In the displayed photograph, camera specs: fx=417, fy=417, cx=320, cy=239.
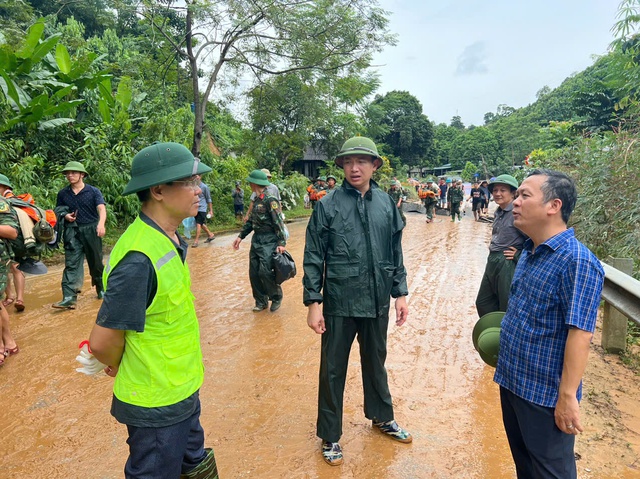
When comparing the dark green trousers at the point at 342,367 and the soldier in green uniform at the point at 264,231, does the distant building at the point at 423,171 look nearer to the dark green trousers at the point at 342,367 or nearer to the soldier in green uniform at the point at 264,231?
the soldier in green uniform at the point at 264,231

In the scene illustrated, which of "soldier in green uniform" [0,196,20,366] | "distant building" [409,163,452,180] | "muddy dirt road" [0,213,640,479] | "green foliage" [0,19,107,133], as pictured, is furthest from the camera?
"distant building" [409,163,452,180]

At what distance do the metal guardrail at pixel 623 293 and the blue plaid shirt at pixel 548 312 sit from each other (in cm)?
243

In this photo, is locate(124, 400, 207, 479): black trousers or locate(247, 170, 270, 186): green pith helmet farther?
locate(247, 170, 270, 186): green pith helmet

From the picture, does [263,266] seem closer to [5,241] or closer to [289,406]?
[289,406]

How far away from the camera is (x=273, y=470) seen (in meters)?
2.72

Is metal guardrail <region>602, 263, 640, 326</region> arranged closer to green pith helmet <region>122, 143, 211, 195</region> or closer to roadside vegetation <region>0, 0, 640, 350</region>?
roadside vegetation <region>0, 0, 640, 350</region>

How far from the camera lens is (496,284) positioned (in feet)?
13.5

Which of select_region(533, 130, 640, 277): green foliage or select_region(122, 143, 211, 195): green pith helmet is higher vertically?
select_region(122, 143, 211, 195): green pith helmet

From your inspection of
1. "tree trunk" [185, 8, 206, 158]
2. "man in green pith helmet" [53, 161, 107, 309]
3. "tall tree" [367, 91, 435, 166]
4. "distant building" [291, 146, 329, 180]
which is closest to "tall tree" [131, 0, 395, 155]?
"tree trunk" [185, 8, 206, 158]

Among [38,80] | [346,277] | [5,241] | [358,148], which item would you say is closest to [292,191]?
[38,80]

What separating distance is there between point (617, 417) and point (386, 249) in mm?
2334

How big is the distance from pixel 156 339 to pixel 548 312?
1.71 meters

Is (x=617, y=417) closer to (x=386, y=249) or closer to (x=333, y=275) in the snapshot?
(x=386, y=249)

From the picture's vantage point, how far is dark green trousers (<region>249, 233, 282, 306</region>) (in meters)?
5.53
